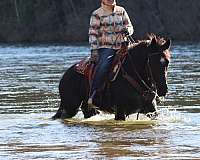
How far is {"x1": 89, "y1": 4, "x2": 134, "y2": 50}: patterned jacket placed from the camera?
522 inches

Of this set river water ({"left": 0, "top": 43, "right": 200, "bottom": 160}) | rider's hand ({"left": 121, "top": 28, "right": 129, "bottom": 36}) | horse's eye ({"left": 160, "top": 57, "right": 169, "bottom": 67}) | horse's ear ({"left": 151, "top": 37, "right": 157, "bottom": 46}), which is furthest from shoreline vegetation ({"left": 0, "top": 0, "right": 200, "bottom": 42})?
horse's eye ({"left": 160, "top": 57, "right": 169, "bottom": 67})

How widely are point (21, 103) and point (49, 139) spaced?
6117 mm

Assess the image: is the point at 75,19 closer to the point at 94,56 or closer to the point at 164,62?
the point at 94,56

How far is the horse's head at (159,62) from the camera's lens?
41.1ft

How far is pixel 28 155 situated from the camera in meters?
9.76

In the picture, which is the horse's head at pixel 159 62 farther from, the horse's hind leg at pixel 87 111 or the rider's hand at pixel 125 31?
the horse's hind leg at pixel 87 111

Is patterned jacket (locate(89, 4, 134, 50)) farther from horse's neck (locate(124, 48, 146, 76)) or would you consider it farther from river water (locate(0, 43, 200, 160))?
river water (locate(0, 43, 200, 160))

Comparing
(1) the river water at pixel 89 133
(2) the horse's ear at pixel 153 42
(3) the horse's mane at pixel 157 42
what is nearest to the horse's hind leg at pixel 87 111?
(1) the river water at pixel 89 133

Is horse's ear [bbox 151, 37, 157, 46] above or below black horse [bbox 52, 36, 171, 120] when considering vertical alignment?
above

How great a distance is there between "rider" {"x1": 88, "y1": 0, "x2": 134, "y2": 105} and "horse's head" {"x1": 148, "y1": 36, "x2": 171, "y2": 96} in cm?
64

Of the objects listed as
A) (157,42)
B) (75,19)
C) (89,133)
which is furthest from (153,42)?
(75,19)

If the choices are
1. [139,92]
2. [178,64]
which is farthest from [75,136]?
[178,64]

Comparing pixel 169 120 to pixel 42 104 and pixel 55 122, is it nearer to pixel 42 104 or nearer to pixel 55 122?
pixel 55 122

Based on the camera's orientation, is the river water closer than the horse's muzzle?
Yes
